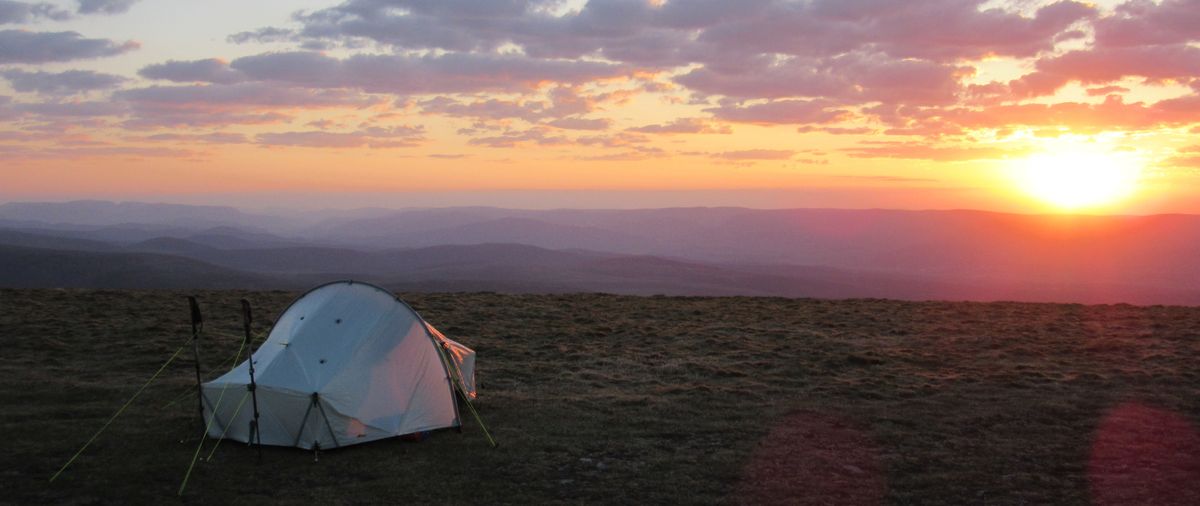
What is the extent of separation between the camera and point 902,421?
52.2 feet

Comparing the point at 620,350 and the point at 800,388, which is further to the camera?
the point at 620,350

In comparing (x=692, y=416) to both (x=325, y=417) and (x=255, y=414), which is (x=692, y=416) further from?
(x=255, y=414)

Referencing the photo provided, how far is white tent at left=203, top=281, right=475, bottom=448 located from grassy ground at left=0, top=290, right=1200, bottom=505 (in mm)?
415

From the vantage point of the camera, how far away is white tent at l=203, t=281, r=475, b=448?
44.0 ft

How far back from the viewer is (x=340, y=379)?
1363cm

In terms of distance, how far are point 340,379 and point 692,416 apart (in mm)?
7026

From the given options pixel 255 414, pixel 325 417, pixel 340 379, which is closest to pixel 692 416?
pixel 340 379

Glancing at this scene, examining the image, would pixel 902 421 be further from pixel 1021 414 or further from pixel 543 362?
pixel 543 362

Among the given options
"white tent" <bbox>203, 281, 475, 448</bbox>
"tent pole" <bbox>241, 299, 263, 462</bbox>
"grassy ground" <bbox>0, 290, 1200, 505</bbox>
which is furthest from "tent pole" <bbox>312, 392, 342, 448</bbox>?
"tent pole" <bbox>241, 299, 263, 462</bbox>

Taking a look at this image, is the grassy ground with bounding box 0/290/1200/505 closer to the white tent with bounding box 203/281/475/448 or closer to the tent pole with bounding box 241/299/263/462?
the tent pole with bounding box 241/299/263/462

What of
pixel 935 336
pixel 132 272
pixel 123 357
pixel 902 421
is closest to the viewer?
pixel 902 421

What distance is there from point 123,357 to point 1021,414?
22.2m

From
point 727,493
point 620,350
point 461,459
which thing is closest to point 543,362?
point 620,350

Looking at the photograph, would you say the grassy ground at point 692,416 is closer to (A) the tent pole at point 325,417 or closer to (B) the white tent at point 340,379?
(A) the tent pole at point 325,417
